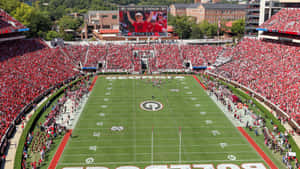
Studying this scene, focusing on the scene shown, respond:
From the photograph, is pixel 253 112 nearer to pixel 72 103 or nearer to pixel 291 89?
pixel 291 89

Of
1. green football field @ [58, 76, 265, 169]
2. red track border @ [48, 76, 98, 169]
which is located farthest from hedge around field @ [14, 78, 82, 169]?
green football field @ [58, 76, 265, 169]

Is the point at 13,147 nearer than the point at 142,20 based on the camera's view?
Yes

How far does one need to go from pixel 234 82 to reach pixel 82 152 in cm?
2369

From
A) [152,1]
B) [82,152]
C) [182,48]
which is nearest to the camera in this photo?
[82,152]

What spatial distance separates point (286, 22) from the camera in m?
39.1

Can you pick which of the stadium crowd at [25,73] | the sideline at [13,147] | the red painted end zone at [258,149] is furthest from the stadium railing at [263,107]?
the stadium crowd at [25,73]

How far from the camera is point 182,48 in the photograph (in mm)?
51000

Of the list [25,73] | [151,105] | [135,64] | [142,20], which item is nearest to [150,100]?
[151,105]

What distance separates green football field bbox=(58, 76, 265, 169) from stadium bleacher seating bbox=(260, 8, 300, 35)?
15036mm

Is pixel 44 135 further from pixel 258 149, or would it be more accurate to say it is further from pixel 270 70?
pixel 270 70

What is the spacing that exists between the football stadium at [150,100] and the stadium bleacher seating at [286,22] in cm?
23

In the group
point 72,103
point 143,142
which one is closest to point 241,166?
point 143,142

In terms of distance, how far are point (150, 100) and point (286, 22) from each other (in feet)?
76.4

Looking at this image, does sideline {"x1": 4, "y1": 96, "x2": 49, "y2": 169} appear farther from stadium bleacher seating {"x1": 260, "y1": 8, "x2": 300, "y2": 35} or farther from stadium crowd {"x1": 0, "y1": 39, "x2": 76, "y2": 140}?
stadium bleacher seating {"x1": 260, "y1": 8, "x2": 300, "y2": 35}
